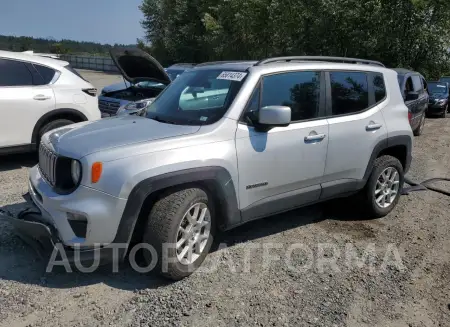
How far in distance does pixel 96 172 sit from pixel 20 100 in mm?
3872

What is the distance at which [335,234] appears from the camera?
15.2ft

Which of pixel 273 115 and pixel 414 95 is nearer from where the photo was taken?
pixel 273 115

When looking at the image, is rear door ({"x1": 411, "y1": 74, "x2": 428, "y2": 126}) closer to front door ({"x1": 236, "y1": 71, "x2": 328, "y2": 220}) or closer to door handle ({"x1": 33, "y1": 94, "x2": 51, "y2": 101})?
front door ({"x1": 236, "y1": 71, "x2": 328, "y2": 220})

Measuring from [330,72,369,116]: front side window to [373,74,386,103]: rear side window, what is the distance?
0.15 metres

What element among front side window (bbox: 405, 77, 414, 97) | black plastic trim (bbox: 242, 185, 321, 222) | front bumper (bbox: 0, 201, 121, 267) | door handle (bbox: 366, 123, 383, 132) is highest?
door handle (bbox: 366, 123, 383, 132)

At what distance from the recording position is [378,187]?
16.6ft

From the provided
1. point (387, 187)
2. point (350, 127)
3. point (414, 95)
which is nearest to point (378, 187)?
point (387, 187)

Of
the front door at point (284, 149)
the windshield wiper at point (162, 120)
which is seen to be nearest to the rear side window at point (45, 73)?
the windshield wiper at point (162, 120)

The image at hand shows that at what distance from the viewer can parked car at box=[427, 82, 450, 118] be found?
15727 millimetres

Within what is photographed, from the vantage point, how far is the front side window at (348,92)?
4520 millimetres

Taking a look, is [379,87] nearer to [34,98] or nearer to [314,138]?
[314,138]

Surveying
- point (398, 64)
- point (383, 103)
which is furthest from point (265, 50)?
point (383, 103)

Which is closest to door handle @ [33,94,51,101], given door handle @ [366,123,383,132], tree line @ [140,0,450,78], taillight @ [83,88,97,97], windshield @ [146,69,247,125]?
taillight @ [83,88,97,97]

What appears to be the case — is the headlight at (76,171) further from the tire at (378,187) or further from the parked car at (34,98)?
the parked car at (34,98)
